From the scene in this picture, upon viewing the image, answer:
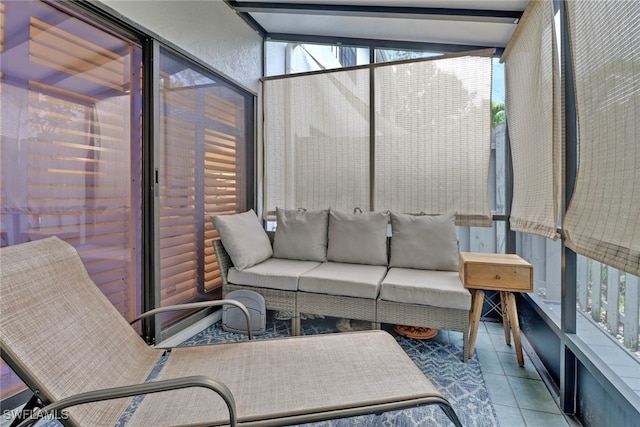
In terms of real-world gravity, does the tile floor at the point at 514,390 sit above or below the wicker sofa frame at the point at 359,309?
below

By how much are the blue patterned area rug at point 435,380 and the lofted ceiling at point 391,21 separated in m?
2.72

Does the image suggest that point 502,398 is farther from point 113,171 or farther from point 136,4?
point 136,4

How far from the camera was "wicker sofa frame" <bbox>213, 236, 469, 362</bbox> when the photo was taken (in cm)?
226

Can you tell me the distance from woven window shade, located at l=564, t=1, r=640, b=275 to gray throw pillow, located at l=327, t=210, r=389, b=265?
5.02 ft

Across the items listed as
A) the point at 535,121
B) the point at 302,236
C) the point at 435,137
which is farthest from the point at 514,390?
the point at 435,137

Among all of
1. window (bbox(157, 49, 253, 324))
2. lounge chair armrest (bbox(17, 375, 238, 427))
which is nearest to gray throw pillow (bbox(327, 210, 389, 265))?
window (bbox(157, 49, 253, 324))

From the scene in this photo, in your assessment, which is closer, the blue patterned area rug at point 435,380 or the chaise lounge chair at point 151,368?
the chaise lounge chair at point 151,368

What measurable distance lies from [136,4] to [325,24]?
184cm

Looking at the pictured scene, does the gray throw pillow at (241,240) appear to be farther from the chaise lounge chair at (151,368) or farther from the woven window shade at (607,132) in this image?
the woven window shade at (607,132)

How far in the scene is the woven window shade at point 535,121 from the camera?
1.86m

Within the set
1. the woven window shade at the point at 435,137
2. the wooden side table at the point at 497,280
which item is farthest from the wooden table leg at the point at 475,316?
the woven window shade at the point at 435,137

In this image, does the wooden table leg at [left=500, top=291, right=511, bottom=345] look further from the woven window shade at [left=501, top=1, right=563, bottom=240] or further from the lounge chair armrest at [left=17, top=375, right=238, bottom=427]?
the lounge chair armrest at [left=17, top=375, right=238, bottom=427]

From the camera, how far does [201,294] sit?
281 centimetres

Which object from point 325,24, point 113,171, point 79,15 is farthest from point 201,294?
point 325,24
